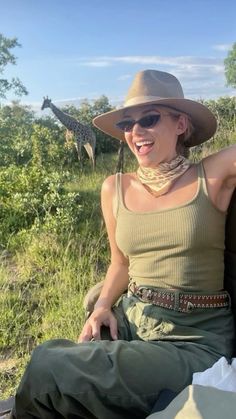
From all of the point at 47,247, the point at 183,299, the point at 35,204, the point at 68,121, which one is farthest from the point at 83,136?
the point at 183,299

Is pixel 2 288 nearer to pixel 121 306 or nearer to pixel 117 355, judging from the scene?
pixel 121 306

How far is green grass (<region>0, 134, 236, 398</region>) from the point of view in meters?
3.00

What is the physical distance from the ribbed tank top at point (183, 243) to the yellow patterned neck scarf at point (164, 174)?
0.08 m

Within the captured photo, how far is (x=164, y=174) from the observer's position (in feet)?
6.13

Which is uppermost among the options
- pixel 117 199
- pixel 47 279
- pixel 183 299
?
pixel 117 199

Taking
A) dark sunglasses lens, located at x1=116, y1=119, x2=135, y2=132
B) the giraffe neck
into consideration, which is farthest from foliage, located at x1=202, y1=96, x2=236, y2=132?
dark sunglasses lens, located at x1=116, y1=119, x2=135, y2=132

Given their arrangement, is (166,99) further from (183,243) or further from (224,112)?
(224,112)

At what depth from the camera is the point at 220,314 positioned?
1766 millimetres

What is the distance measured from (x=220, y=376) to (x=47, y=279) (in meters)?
2.51

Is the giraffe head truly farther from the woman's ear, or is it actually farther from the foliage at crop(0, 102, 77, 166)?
the woman's ear

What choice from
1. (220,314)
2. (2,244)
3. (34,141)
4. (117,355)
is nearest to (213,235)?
(220,314)

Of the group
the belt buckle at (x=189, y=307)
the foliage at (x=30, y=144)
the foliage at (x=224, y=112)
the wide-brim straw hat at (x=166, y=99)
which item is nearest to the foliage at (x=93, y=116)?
the foliage at (x=30, y=144)

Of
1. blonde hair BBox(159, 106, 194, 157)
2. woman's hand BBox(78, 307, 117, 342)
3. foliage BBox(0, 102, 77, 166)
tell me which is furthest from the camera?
foliage BBox(0, 102, 77, 166)

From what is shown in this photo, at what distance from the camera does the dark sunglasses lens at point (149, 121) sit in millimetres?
1875
